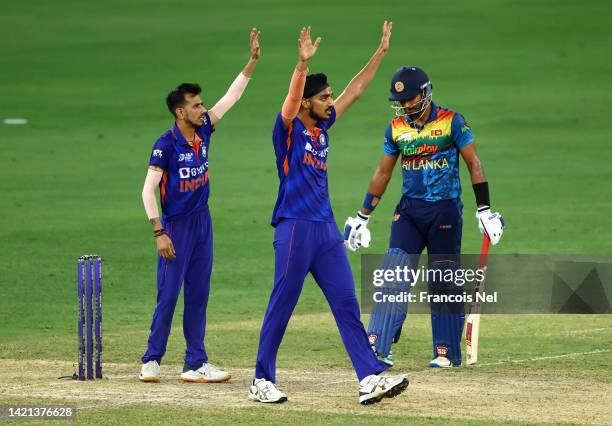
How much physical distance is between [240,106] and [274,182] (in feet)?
35.1

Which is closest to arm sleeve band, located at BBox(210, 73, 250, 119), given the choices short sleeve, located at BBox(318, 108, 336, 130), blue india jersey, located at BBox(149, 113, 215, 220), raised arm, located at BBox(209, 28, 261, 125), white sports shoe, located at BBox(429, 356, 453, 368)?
raised arm, located at BBox(209, 28, 261, 125)

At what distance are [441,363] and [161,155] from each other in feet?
9.41

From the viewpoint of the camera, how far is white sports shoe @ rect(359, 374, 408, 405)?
396 inches

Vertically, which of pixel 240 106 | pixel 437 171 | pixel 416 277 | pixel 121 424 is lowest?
pixel 121 424

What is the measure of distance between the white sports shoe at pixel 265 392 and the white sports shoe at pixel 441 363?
2.03 m

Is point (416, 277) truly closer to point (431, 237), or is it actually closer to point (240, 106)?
point (431, 237)

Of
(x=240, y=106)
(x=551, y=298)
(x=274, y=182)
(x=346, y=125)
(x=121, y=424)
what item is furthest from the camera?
(x=240, y=106)

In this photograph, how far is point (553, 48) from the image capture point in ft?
136

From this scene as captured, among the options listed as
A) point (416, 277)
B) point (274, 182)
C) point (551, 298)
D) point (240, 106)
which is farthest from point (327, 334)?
point (240, 106)

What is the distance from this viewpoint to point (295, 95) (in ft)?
33.4

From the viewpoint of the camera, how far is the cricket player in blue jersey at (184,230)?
444 inches

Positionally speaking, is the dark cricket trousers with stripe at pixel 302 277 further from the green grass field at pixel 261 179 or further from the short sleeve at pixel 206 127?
the short sleeve at pixel 206 127

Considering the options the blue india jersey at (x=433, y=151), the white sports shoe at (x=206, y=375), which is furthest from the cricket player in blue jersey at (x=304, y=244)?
the blue india jersey at (x=433, y=151)

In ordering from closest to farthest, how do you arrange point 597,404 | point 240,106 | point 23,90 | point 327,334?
point 597,404, point 327,334, point 240,106, point 23,90
